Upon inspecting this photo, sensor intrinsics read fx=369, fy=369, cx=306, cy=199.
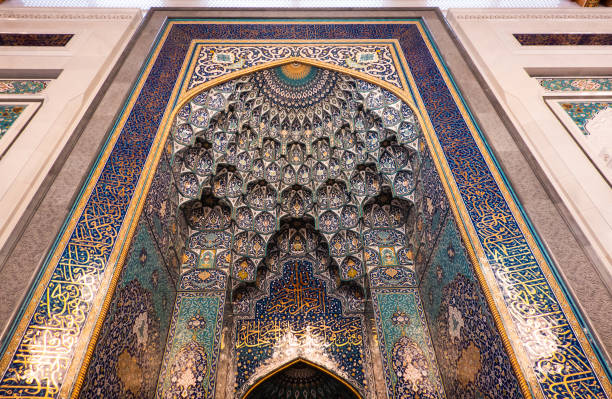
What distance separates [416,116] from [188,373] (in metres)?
3.52

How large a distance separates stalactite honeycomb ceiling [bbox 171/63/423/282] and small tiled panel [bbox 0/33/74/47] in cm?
169

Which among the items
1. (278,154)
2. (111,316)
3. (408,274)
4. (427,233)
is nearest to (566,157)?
(427,233)

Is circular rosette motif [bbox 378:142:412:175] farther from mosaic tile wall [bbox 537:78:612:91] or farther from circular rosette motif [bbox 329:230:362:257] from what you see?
mosaic tile wall [bbox 537:78:612:91]

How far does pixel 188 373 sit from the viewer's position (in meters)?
3.76

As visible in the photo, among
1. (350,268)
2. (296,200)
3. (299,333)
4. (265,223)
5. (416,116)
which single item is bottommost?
(299,333)

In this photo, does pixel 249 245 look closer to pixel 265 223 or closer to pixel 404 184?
pixel 265 223

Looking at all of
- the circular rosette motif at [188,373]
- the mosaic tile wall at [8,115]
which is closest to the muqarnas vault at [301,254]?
the circular rosette motif at [188,373]

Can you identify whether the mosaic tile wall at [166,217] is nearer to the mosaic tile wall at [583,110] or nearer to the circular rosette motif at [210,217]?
the circular rosette motif at [210,217]

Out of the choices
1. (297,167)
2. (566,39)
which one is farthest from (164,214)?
(566,39)

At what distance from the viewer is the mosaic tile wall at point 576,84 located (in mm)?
3604

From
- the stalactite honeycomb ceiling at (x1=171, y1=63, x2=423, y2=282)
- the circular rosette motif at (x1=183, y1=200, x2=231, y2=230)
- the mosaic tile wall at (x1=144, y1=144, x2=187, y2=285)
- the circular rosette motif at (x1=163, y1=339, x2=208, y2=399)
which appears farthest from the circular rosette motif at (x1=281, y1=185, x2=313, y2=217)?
the circular rosette motif at (x1=163, y1=339, x2=208, y2=399)

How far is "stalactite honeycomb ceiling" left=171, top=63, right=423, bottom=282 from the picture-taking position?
14.4 feet

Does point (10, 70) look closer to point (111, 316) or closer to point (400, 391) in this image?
point (111, 316)

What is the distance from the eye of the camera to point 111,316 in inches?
99.5
